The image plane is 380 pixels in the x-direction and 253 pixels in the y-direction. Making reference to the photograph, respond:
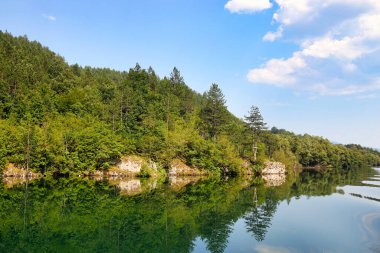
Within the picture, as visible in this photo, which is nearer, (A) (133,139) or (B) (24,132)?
(B) (24,132)

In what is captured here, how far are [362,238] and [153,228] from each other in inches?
699

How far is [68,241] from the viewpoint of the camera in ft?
77.5

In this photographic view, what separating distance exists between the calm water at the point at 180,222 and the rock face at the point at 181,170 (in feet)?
104

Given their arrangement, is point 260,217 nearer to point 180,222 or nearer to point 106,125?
point 180,222

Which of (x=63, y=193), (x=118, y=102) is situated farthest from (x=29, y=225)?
(x=118, y=102)

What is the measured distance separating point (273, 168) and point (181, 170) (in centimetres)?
3357

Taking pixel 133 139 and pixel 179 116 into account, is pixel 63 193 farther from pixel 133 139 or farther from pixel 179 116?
pixel 179 116

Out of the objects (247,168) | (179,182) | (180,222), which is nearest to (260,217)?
(180,222)

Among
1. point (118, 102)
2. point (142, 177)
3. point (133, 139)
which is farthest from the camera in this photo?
point (118, 102)

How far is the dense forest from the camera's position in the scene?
6819 centimetres

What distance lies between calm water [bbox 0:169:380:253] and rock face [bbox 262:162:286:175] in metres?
47.8

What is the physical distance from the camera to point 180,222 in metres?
31.5

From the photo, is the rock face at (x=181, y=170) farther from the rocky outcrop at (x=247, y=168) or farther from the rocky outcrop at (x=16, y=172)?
the rocky outcrop at (x=16, y=172)

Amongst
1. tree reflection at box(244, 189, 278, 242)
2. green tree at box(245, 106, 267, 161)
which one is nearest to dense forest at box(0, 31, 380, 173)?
green tree at box(245, 106, 267, 161)
